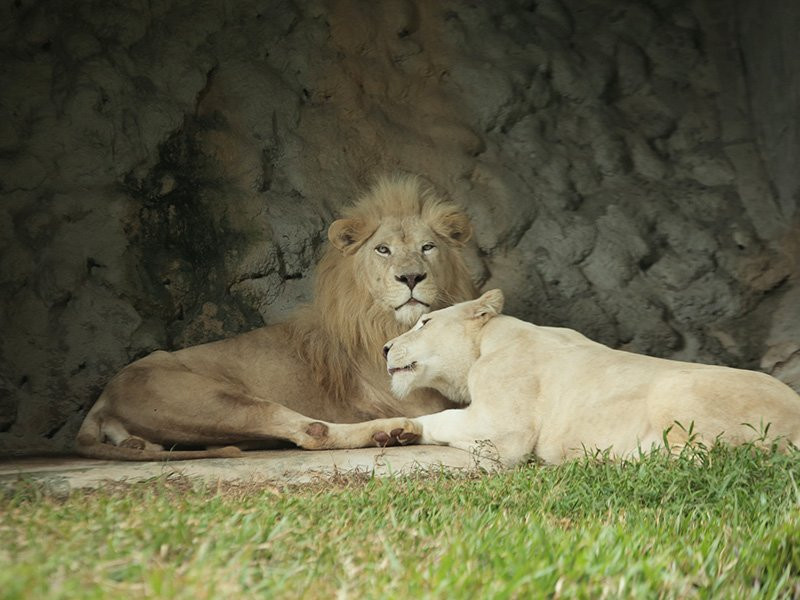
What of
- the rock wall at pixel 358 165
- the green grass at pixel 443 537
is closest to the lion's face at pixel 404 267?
the rock wall at pixel 358 165

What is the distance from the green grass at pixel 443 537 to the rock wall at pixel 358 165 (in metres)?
2.89

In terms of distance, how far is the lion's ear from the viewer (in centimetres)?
663

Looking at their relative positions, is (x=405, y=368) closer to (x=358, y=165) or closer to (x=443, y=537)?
(x=358, y=165)

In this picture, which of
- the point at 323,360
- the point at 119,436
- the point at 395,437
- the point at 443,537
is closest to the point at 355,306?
the point at 323,360

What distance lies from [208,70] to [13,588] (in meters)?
5.67

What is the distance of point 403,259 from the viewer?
21.0ft

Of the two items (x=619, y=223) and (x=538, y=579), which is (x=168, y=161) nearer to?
(x=619, y=223)

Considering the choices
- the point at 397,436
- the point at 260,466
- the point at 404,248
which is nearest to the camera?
the point at 260,466

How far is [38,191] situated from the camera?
6.97 meters

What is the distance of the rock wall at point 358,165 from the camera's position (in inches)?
274

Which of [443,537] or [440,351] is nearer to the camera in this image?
[443,537]

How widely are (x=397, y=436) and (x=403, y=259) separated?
1.15 meters

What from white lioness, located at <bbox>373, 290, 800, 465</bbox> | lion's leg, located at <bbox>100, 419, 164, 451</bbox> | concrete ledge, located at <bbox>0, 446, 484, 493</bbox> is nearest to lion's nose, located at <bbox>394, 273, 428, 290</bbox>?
white lioness, located at <bbox>373, 290, 800, 465</bbox>

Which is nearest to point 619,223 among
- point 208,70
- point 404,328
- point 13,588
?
point 404,328
